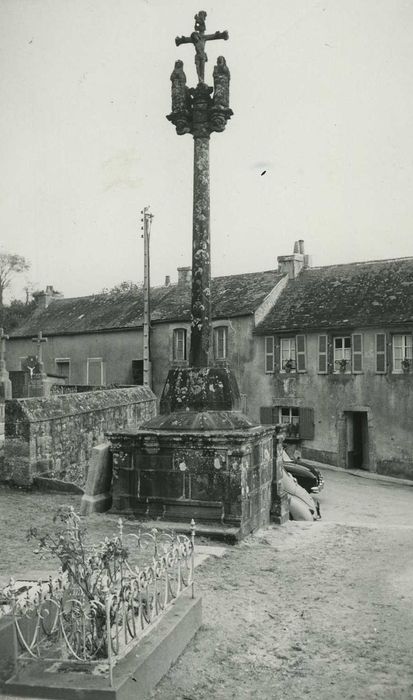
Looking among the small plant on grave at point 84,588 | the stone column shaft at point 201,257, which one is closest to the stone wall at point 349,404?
the stone column shaft at point 201,257

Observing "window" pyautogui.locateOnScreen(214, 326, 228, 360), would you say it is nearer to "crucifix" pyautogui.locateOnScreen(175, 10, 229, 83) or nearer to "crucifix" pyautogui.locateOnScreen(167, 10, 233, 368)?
"crucifix" pyautogui.locateOnScreen(167, 10, 233, 368)

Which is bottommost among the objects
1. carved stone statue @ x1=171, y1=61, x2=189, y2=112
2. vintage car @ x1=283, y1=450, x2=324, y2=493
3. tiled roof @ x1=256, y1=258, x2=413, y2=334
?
vintage car @ x1=283, y1=450, x2=324, y2=493

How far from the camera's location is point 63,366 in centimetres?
3375

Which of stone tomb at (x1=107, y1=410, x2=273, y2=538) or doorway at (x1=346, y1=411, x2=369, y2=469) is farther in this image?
doorway at (x1=346, y1=411, x2=369, y2=469)

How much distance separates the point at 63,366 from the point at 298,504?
23.4 metres

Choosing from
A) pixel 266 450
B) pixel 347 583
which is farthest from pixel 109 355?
pixel 347 583

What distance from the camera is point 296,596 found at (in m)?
6.59

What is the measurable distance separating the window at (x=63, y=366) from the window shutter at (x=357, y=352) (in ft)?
50.3

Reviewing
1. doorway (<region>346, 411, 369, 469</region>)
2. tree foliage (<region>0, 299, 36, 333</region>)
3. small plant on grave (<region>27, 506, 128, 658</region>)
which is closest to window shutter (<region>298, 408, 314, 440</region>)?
doorway (<region>346, 411, 369, 469</region>)

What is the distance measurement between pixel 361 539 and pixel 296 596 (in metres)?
2.85

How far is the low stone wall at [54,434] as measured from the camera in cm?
1147

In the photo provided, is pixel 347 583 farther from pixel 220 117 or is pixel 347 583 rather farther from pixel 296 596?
pixel 220 117

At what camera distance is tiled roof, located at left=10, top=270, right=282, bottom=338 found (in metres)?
28.4

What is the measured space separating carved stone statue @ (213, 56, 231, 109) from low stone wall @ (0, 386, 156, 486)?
6.15 metres
